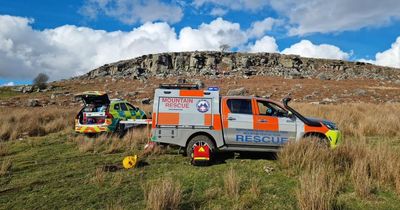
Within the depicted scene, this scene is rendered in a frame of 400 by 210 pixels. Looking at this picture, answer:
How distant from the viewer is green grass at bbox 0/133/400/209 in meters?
6.01

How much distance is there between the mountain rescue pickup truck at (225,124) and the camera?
9180mm

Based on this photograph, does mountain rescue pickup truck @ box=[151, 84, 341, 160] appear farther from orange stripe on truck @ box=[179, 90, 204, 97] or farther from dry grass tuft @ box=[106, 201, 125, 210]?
dry grass tuft @ box=[106, 201, 125, 210]

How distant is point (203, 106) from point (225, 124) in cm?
77

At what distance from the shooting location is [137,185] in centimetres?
711

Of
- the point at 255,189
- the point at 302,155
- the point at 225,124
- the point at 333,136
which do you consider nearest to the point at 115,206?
the point at 255,189

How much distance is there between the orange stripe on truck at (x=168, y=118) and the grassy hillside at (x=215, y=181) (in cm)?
104

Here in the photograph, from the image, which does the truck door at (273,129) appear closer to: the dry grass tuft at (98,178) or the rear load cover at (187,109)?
the rear load cover at (187,109)

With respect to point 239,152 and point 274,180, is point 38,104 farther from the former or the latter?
point 274,180

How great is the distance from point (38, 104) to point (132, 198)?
31.5 metres

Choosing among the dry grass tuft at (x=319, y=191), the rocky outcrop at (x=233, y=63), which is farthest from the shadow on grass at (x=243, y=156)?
the rocky outcrop at (x=233, y=63)

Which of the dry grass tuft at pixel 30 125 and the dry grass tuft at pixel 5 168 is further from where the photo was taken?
the dry grass tuft at pixel 30 125

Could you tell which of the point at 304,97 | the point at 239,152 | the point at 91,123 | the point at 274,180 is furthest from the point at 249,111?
the point at 304,97

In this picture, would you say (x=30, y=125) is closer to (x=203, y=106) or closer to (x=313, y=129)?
(x=203, y=106)

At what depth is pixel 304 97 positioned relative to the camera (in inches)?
1296
